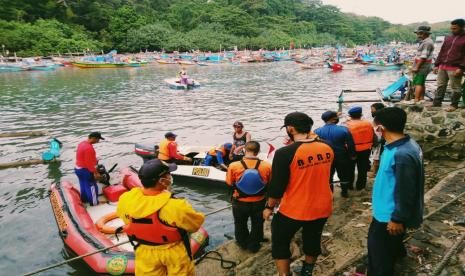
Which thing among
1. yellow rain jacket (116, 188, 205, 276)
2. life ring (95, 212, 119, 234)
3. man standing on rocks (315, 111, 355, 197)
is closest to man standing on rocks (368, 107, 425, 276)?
yellow rain jacket (116, 188, 205, 276)

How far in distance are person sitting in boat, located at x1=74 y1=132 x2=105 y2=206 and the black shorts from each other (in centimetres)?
545

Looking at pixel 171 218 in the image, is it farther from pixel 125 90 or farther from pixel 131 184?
pixel 125 90

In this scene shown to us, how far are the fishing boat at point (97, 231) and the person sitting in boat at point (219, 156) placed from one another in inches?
97.4

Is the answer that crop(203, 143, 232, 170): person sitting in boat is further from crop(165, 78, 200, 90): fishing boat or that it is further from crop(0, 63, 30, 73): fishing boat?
crop(0, 63, 30, 73): fishing boat

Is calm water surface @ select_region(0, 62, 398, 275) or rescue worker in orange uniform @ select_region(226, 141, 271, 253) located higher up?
rescue worker in orange uniform @ select_region(226, 141, 271, 253)

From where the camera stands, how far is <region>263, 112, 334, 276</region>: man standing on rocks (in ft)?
11.6

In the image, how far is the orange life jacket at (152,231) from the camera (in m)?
3.20

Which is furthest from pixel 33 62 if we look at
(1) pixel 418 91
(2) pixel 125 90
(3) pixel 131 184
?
(1) pixel 418 91

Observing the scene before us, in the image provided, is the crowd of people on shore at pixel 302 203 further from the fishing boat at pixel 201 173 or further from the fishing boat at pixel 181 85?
the fishing boat at pixel 181 85

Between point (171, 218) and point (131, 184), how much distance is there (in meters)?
6.39

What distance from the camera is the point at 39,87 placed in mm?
36969

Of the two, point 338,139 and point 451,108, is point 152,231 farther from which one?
point 451,108

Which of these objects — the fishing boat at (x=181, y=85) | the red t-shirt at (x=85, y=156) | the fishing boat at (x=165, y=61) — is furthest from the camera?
the fishing boat at (x=165, y=61)

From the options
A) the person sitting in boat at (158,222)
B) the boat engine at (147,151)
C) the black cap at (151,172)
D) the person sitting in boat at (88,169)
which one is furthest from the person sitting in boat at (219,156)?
the black cap at (151,172)
